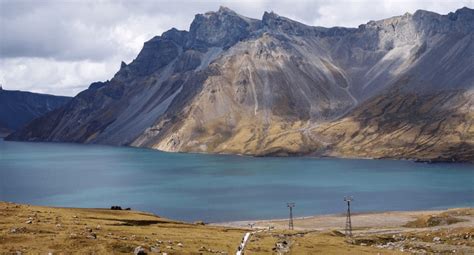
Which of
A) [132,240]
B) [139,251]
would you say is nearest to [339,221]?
[132,240]

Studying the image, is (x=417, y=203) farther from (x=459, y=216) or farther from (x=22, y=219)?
(x=22, y=219)

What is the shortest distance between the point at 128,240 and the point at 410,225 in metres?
88.4

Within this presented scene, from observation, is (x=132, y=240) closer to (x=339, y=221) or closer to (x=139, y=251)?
(x=139, y=251)

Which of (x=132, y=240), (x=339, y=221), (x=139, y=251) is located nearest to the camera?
(x=139, y=251)

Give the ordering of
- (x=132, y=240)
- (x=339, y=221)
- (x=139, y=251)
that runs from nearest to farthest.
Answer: (x=139, y=251), (x=132, y=240), (x=339, y=221)

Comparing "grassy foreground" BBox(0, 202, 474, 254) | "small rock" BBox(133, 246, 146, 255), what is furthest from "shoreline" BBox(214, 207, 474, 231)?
"small rock" BBox(133, 246, 146, 255)

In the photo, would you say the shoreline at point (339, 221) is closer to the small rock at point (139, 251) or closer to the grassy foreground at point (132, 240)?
the grassy foreground at point (132, 240)

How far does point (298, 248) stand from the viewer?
216ft

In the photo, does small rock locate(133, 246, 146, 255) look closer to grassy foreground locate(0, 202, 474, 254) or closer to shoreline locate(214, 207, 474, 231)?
grassy foreground locate(0, 202, 474, 254)

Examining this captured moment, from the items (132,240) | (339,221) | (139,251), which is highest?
(339,221)

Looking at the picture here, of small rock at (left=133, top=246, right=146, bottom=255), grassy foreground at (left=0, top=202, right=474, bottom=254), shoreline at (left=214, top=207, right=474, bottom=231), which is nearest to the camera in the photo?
small rock at (left=133, top=246, right=146, bottom=255)

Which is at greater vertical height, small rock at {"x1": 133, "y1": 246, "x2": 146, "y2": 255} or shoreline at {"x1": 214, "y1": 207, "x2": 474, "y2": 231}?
shoreline at {"x1": 214, "y1": 207, "x2": 474, "y2": 231}

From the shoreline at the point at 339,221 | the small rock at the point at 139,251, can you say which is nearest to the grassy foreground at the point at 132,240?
the small rock at the point at 139,251

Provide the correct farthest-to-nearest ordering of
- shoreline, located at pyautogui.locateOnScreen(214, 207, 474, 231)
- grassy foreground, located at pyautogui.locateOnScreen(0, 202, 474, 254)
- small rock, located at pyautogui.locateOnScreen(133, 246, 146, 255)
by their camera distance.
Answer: shoreline, located at pyautogui.locateOnScreen(214, 207, 474, 231), grassy foreground, located at pyautogui.locateOnScreen(0, 202, 474, 254), small rock, located at pyautogui.locateOnScreen(133, 246, 146, 255)
